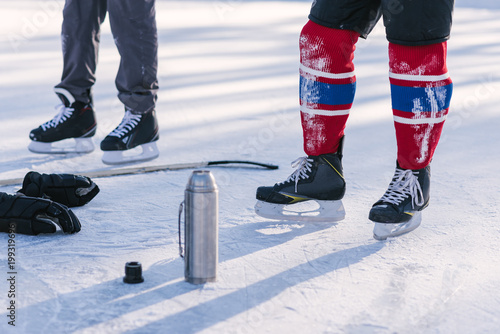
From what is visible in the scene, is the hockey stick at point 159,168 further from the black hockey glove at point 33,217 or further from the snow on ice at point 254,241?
the black hockey glove at point 33,217

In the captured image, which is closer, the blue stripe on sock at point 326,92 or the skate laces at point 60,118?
the blue stripe on sock at point 326,92

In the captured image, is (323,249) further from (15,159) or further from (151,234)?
(15,159)

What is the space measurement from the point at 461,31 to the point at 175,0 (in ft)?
17.5

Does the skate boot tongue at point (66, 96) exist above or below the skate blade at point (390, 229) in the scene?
above

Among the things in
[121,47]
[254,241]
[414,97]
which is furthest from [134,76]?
[414,97]

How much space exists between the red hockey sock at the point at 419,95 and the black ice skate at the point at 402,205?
59mm

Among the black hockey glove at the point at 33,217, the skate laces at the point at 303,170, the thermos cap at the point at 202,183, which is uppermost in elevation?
the thermos cap at the point at 202,183

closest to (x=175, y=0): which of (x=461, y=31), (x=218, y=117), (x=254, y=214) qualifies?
(x=461, y=31)

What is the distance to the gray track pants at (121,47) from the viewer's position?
3109 millimetres

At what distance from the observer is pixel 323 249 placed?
205cm

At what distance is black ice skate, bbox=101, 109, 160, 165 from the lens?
3.13 m

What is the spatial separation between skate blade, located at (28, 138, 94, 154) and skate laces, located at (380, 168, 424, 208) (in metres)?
1.64

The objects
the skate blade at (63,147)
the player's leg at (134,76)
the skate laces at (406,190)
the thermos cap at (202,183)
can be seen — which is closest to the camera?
the thermos cap at (202,183)

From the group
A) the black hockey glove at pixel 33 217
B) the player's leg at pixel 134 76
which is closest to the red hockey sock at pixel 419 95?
the black hockey glove at pixel 33 217
